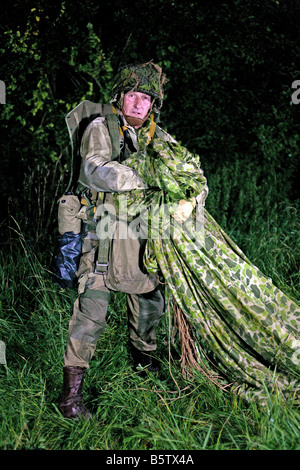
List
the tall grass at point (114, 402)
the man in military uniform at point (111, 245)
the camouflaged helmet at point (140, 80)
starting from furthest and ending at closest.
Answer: the camouflaged helmet at point (140, 80) < the man in military uniform at point (111, 245) < the tall grass at point (114, 402)

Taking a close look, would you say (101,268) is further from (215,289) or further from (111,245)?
(215,289)

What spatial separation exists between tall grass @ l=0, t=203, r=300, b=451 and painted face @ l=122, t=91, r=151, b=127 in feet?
3.94

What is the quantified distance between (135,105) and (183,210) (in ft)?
1.91

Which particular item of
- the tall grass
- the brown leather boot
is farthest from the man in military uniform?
the tall grass

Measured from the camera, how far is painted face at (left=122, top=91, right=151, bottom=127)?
8.03 ft

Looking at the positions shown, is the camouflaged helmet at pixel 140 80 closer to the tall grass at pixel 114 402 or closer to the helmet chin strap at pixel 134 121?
the helmet chin strap at pixel 134 121

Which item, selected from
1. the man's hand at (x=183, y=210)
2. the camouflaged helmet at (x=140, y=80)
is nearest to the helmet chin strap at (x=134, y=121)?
the camouflaged helmet at (x=140, y=80)

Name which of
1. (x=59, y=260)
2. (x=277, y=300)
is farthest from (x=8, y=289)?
(x=277, y=300)

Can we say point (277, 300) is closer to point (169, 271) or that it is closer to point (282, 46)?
point (169, 271)

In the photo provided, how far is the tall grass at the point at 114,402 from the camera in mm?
2141

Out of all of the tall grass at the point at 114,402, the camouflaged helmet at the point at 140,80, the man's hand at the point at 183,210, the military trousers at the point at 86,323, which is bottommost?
the tall grass at the point at 114,402

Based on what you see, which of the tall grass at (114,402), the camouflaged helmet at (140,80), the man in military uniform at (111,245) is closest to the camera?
the tall grass at (114,402)

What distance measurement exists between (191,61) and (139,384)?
337 cm

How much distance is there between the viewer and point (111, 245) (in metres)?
2.46
